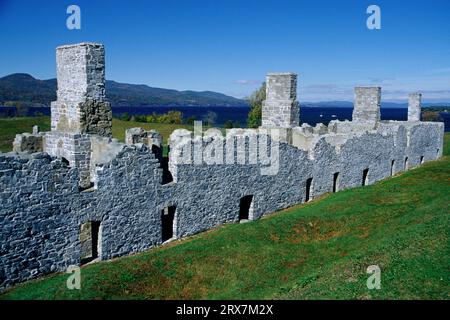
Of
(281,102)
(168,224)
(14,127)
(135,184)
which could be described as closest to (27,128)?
(14,127)

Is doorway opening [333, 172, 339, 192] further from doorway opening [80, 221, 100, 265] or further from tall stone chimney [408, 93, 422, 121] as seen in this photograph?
tall stone chimney [408, 93, 422, 121]

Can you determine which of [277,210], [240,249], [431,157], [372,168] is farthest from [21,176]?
[431,157]

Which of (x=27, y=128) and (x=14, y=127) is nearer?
(x=14, y=127)

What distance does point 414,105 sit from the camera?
137ft

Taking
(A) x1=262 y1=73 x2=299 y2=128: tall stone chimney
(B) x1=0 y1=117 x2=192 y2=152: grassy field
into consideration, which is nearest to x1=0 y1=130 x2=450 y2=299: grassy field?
(A) x1=262 y1=73 x2=299 y2=128: tall stone chimney

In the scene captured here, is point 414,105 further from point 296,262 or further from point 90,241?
point 90,241

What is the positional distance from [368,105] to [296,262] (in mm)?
22352

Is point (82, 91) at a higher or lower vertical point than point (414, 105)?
lower

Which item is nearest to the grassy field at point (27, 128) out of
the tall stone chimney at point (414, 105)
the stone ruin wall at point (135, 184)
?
the tall stone chimney at point (414, 105)

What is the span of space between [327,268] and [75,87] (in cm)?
1180

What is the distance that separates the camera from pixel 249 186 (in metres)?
21.8

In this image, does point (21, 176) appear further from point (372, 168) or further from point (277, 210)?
point (372, 168)

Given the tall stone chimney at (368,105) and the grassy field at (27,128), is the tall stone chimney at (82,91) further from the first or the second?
the grassy field at (27,128)

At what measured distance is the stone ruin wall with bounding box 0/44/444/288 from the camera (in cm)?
1384
